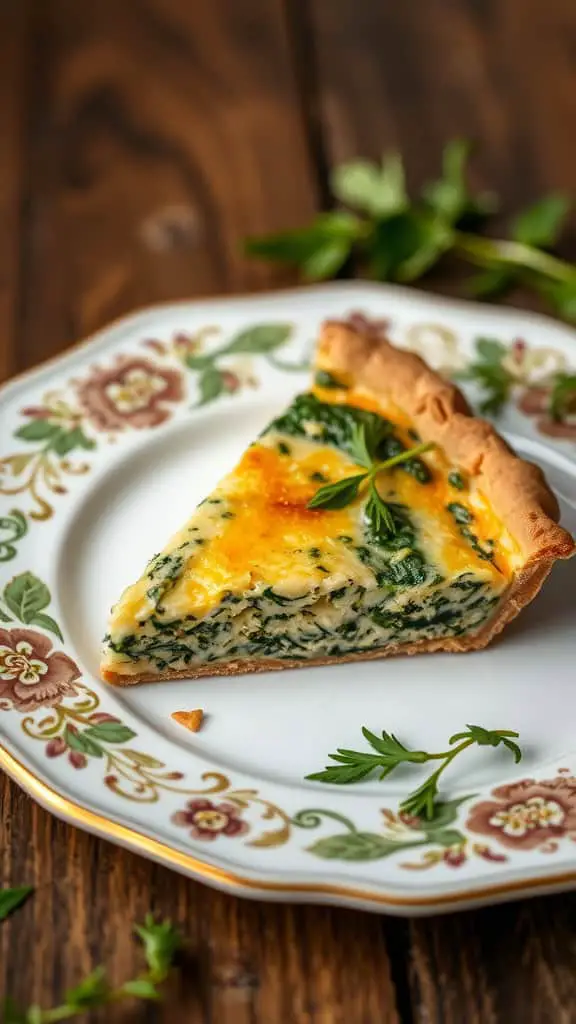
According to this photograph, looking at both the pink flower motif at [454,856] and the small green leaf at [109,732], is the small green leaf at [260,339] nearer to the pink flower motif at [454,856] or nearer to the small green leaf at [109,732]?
the small green leaf at [109,732]

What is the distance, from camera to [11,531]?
402cm

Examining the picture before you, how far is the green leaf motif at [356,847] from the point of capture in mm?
3133

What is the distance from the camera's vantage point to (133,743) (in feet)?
11.3

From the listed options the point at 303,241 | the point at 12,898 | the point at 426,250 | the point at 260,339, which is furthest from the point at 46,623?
the point at 426,250

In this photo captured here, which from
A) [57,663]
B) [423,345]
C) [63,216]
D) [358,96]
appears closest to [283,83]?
[358,96]

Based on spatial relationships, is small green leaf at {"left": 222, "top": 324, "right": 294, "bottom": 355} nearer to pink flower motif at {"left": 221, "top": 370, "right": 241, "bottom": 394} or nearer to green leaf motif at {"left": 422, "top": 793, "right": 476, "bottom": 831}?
pink flower motif at {"left": 221, "top": 370, "right": 241, "bottom": 394}

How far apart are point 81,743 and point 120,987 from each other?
610 mm

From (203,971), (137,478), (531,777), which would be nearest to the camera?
(203,971)

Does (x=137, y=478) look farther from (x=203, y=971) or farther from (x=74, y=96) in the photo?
(x=74, y=96)

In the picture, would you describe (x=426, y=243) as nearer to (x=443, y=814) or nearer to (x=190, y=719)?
(x=190, y=719)

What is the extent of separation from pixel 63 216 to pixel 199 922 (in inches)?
127

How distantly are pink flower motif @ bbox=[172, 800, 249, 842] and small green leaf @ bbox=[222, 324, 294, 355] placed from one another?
189cm

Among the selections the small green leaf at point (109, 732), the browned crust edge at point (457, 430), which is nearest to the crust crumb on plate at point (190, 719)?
the small green leaf at point (109, 732)

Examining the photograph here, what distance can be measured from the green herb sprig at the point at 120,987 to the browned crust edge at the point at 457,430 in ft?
4.68
